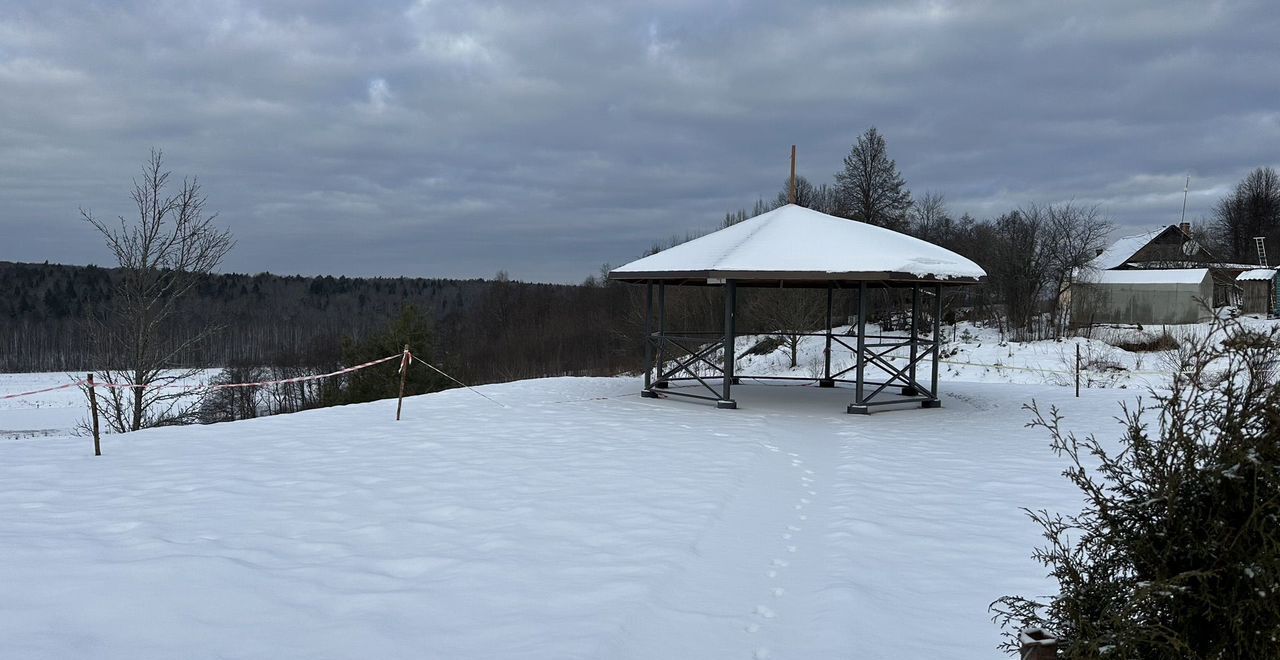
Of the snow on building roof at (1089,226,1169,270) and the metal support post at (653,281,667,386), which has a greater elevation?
the snow on building roof at (1089,226,1169,270)

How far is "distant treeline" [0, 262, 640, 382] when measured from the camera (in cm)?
4884

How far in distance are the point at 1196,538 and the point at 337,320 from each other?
9026cm

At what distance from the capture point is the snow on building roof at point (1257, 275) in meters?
36.4

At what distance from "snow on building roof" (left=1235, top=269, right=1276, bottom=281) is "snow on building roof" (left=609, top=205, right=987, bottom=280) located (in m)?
32.6

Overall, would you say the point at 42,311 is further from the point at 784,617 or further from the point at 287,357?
the point at 784,617

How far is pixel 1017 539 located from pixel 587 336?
4861 cm

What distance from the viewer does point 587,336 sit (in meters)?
54.0

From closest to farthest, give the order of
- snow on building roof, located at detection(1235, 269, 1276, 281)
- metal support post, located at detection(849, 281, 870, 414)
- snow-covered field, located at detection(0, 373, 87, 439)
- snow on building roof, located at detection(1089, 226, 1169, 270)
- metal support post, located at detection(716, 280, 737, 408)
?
metal support post, located at detection(849, 281, 870, 414)
metal support post, located at detection(716, 280, 737, 408)
snow-covered field, located at detection(0, 373, 87, 439)
snow on building roof, located at detection(1235, 269, 1276, 281)
snow on building roof, located at detection(1089, 226, 1169, 270)

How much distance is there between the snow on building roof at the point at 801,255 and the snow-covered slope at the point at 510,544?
295cm

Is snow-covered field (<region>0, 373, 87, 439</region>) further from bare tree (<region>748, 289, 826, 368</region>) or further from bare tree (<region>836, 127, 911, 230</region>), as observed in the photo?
bare tree (<region>836, 127, 911, 230</region>)

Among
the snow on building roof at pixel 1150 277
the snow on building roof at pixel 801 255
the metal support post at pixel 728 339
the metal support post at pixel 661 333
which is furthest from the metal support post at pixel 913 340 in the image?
the snow on building roof at pixel 1150 277

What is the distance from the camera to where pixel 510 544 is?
17.9 feet

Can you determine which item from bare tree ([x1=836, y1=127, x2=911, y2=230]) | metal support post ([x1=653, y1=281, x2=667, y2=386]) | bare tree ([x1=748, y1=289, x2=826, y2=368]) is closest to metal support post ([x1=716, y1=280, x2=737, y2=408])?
metal support post ([x1=653, y1=281, x2=667, y2=386])

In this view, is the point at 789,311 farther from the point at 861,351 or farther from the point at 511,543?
the point at 511,543
